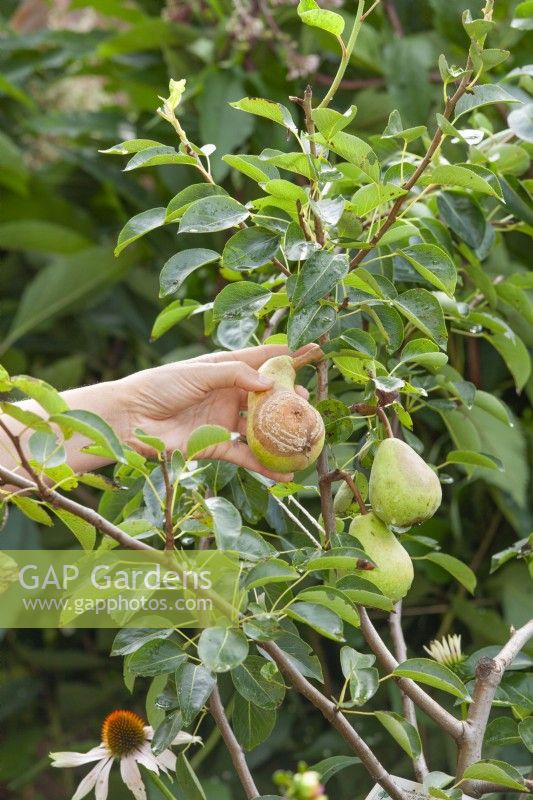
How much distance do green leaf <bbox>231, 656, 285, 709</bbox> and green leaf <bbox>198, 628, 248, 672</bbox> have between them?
89 millimetres

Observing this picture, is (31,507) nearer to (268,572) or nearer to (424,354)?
(268,572)

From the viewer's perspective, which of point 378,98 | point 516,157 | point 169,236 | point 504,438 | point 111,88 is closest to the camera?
point 516,157

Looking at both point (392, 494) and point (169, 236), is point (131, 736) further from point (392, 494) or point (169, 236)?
point (169, 236)

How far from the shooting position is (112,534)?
0.65 metres

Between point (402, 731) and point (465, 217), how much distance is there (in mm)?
488

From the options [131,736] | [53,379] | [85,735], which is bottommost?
[85,735]

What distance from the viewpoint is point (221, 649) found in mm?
632

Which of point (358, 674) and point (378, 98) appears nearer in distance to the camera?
point (358, 674)

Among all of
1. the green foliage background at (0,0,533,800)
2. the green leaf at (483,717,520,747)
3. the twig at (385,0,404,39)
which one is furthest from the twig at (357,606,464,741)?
the twig at (385,0,404,39)

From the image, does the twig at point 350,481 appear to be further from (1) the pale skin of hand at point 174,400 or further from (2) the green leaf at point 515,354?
(2) the green leaf at point 515,354

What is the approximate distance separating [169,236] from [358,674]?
1274 millimetres

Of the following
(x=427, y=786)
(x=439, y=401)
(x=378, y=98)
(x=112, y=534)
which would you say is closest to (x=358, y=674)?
(x=427, y=786)

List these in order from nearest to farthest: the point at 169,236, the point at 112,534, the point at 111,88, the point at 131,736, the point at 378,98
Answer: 1. the point at 112,534
2. the point at 131,736
3. the point at 378,98
4. the point at 169,236
5. the point at 111,88

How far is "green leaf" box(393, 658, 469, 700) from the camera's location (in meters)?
0.72
